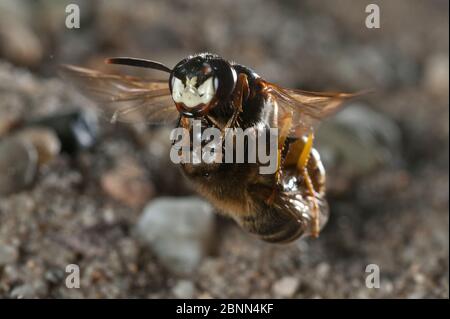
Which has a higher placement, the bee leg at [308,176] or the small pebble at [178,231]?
the bee leg at [308,176]

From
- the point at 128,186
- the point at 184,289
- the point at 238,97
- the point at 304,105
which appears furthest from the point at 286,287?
the point at 238,97

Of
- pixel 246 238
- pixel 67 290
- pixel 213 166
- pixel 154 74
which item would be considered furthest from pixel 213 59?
pixel 154 74

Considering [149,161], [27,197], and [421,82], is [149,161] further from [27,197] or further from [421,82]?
[421,82]

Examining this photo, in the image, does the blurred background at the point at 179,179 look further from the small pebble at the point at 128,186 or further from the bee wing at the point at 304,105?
the bee wing at the point at 304,105

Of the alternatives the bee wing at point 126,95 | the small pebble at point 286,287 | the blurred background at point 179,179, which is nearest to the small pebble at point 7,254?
the blurred background at point 179,179

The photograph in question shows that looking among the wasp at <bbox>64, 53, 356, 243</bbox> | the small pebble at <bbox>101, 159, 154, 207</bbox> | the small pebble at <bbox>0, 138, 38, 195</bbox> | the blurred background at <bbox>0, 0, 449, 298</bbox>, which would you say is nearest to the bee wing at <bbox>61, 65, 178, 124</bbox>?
the wasp at <bbox>64, 53, 356, 243</bbox>

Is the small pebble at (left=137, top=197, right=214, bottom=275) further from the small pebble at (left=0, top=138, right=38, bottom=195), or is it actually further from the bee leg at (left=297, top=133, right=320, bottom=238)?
the bee leg at (left=297, top=133, right=320, bottom=238)
